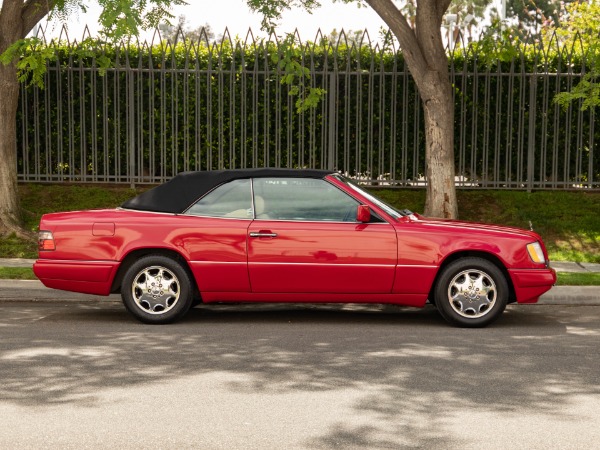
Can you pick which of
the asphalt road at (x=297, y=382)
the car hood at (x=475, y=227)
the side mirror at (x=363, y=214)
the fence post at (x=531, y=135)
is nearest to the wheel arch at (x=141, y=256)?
the asphalt road at (x=297, y=382)

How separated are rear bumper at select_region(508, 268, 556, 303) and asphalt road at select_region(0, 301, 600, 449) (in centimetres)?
35

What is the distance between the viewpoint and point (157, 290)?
9.20 meters

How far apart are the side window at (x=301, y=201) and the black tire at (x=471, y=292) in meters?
1.05

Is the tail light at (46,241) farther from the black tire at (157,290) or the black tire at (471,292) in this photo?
the black tire at (471,292)

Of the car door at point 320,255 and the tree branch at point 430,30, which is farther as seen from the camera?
the tree branch at point 430,30

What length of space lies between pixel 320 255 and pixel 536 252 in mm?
2002

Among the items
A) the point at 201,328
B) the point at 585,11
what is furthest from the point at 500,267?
the point at 585,11

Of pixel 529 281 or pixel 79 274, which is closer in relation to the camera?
Answer: pixel 529 281

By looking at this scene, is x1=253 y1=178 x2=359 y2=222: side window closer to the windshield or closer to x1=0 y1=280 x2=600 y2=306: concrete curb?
the windshield

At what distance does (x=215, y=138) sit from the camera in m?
18.0

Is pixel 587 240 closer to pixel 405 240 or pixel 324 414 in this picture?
pixel 405 240

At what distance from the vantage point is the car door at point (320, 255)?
901 cm

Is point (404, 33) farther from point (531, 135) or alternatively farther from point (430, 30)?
point (531, 135)

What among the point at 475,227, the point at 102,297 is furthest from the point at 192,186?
the point at 475,227
